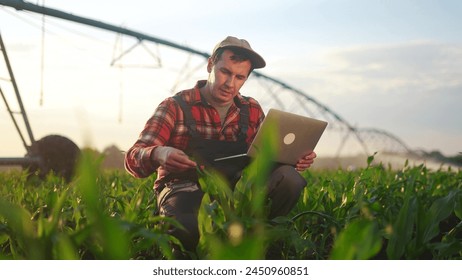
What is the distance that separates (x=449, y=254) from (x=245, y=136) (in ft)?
4.42

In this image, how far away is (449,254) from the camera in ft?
6.55

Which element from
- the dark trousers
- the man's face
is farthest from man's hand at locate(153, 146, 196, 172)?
the man's face

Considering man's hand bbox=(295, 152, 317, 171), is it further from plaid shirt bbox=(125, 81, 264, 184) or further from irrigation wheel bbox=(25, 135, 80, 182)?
irrigation wheel bbox=(25, 135, 80, 182)

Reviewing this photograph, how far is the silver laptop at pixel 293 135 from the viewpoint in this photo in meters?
2.50

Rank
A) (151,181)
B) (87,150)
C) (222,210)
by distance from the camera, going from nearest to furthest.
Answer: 1. (87,150)
2. (222,210)
3. (151,181)

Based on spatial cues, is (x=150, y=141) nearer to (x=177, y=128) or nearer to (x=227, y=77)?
(x=177, y=128)

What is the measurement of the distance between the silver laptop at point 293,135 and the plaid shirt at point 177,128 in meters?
0.33

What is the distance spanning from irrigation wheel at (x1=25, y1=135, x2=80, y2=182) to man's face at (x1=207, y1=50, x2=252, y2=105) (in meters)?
3.51

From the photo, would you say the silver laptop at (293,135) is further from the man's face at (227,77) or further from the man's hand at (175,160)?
the man's face at (227,77)

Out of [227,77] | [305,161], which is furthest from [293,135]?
[227,77]
